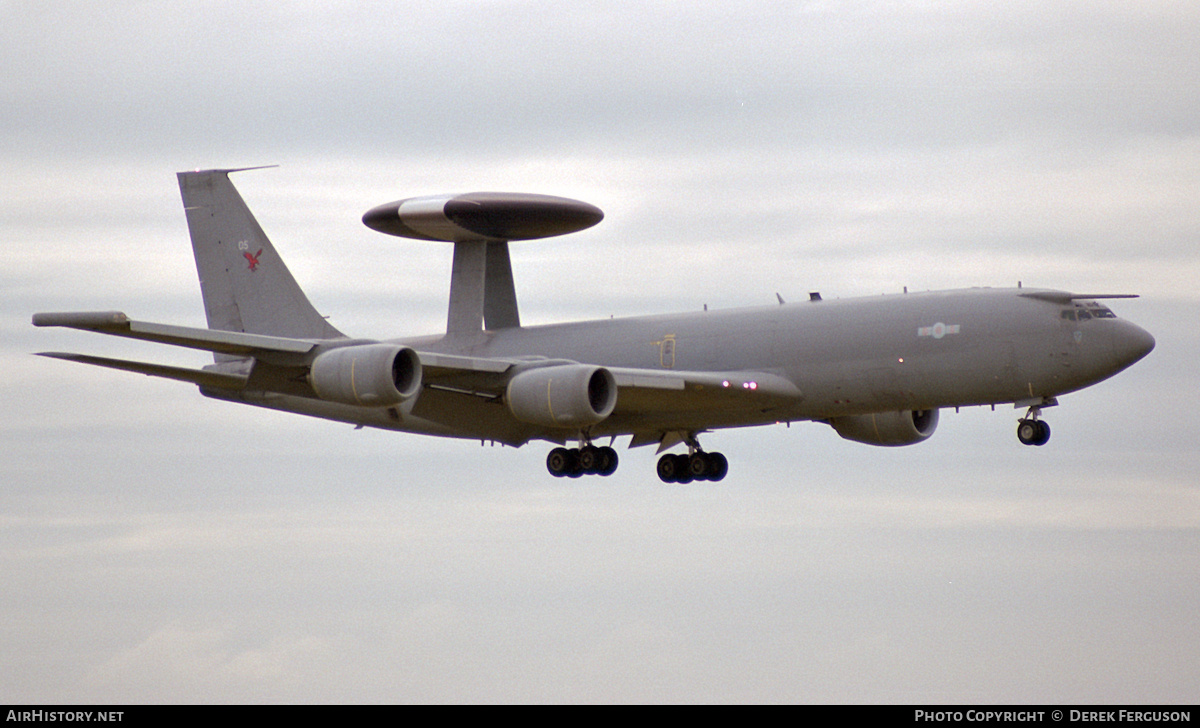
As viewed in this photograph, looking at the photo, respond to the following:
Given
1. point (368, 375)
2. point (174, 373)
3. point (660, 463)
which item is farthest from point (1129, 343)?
point (174, 373)

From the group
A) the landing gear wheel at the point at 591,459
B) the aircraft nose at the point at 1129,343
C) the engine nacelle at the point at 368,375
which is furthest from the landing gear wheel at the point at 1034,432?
the engine nacelle at the point at 368,375

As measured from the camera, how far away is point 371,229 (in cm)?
4431

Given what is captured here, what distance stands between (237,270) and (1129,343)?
24.9 m

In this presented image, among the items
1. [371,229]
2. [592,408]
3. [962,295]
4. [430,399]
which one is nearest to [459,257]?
[371,229]

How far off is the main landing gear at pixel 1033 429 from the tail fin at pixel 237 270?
19661 millimetres

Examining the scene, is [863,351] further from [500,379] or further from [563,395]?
[500,379]

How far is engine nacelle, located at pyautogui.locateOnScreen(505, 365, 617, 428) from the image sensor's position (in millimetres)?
37500

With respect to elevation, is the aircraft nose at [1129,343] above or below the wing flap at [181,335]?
above

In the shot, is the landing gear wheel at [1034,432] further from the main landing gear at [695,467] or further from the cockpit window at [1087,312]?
the main landing gear at [695,467]

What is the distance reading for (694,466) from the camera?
1710 inches

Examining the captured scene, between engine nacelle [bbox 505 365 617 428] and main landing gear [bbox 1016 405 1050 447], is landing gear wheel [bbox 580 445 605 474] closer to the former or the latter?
engine nacelle [bbox 505 365 617 428]

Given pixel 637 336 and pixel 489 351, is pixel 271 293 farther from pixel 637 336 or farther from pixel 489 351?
pixel 637 336

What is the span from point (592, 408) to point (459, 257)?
343 inches

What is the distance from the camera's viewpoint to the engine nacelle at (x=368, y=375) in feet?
118
